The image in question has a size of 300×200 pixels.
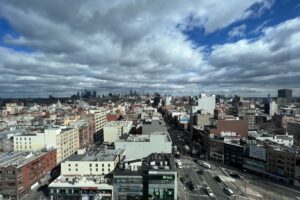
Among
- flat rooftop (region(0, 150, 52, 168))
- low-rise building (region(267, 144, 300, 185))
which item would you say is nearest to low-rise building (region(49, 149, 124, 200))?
flat rooftop (region(0, 150, 52, 168))

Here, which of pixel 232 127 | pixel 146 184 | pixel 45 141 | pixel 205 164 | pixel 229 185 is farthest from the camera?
pixel 232 127

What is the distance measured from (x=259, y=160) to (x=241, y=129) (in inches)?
1113

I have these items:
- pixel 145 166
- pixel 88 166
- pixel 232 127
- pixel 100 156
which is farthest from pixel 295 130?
pixel 88 166

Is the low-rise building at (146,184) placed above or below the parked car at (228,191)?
above

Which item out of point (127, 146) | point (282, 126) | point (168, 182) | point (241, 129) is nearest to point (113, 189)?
point (168, 182)

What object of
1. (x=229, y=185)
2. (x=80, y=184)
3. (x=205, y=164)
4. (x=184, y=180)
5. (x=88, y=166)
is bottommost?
(x=229, y=185)

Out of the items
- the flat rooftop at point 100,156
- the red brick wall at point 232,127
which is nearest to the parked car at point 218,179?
the flat rooftop at point 100,156

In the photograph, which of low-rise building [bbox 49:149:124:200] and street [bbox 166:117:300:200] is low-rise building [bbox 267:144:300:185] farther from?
low-rise building [bbox 49:149:124:200]

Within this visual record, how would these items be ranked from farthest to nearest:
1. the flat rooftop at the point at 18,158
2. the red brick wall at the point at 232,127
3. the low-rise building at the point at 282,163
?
1. the red brick wall at the point at 232,127
2. the low-rise building at the point at 282,163
3. the flat rooftop at the point at 18,158

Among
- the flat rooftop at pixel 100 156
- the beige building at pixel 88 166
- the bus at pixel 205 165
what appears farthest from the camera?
the bus at pixel 205 165

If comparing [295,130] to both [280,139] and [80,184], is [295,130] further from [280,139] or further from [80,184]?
[80,184]

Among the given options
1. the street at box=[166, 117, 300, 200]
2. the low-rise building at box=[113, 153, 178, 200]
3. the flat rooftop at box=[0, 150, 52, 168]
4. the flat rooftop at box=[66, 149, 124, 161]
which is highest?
the flat rooftop at box=[66, 149, 124, 161]

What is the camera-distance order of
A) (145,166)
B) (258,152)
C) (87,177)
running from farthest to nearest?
(258,152)
(87,177)
(145,166)

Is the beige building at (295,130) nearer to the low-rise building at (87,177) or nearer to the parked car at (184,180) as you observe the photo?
the parked car at (184,180)
